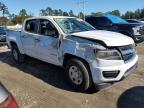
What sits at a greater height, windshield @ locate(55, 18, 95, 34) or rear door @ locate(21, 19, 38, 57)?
windshield @ locate(55, 18, 95, 34)

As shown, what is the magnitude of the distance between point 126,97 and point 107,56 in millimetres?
997

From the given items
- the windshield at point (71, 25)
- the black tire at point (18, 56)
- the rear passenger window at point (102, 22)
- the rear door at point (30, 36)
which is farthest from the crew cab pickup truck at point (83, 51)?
the rear passenger window at point (102, 22)

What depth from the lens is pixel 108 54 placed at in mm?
5230

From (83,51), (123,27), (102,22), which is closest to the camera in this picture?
(83,51)

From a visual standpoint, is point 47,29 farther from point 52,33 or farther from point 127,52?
point 127,52

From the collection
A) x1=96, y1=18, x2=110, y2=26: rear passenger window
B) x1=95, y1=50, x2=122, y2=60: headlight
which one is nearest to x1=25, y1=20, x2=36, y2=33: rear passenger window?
x1=95, y1=50, x2=122, y2=60: headlight

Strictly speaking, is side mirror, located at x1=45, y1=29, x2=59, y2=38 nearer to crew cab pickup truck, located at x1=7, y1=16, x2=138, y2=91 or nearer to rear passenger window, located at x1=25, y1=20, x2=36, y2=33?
crew cab pickup truck, located at x1=7, y1=16, x2=138, y2=91

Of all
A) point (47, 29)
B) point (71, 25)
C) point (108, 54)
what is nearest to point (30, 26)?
point (47, 29)

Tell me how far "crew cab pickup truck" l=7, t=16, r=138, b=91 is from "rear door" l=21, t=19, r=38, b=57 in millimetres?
106

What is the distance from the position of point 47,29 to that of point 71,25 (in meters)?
0.69

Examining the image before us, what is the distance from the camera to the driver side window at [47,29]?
650 cm

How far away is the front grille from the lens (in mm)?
5414

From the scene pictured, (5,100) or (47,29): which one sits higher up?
(47,29)

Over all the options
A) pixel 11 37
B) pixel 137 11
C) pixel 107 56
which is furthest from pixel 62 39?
pixel 137 11
